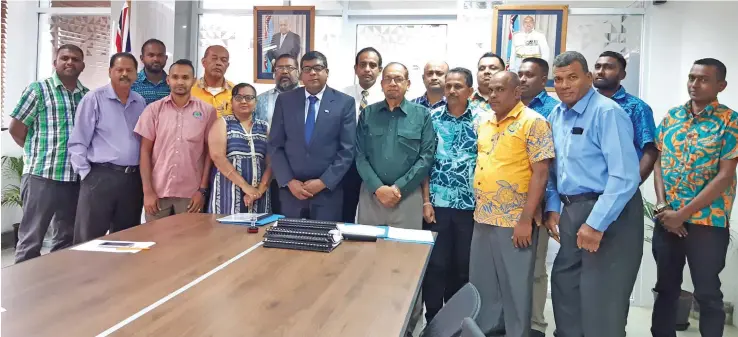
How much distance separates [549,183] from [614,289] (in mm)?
600

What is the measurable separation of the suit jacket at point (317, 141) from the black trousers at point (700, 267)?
1919 millimetres

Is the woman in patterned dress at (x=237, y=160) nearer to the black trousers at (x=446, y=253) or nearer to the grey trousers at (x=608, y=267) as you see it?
the black trousers at (x=446, y=253)

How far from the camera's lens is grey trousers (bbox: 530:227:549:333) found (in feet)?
10.9

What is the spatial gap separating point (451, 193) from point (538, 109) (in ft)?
2.67

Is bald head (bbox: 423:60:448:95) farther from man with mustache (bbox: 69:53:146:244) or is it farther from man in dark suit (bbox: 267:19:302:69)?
man with mustache (bbox: 69:53:146:244)

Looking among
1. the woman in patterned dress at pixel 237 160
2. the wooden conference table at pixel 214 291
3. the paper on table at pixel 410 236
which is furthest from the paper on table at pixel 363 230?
the woman in patterned dress at pixel 237 160

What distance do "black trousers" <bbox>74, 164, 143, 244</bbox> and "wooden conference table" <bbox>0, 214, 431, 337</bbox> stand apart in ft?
4.25

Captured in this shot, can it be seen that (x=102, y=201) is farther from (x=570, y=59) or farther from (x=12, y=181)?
(x=570, y=59)

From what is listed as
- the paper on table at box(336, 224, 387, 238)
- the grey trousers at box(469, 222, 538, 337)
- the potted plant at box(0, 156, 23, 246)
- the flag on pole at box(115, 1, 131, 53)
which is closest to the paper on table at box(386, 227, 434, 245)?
the paper on table at box(336, 224, 387, 238)

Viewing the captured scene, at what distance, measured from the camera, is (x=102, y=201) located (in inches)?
130

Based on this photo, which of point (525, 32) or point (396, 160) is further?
point (525, 32)

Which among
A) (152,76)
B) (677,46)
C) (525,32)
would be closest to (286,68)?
(152,76)

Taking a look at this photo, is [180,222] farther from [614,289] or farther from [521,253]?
[614,289]

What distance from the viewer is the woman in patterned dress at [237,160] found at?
129 inches
